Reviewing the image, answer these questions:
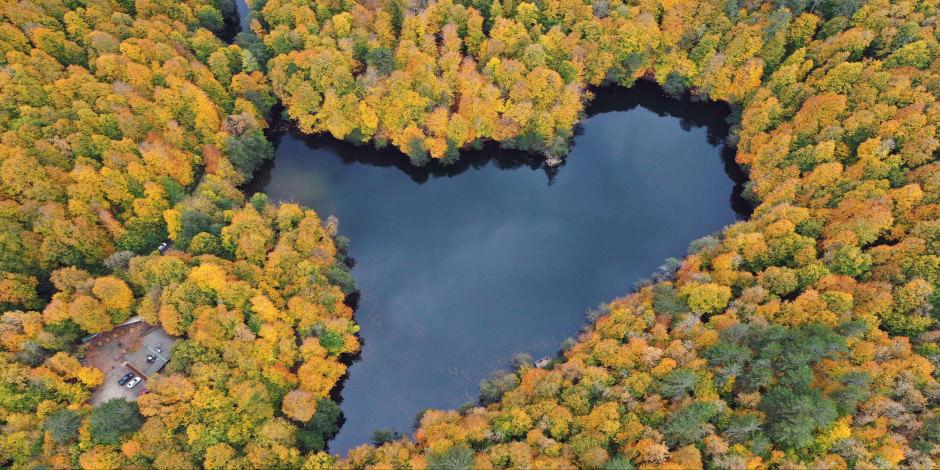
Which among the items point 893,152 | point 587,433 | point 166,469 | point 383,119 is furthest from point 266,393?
point 893,152

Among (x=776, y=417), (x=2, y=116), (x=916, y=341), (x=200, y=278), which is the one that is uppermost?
(x=2, y=116)

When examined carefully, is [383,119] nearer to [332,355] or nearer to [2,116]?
[332,355]

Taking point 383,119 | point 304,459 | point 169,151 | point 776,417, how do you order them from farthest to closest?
point 383,119 → point 169,151 → point 304,459 → point 776,417

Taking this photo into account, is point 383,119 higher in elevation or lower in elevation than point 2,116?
higher

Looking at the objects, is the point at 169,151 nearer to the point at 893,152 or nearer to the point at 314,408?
the point at 314,408

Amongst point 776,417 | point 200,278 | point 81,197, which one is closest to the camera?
point 776,417

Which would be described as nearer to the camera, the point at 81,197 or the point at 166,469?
the point at 166,469
